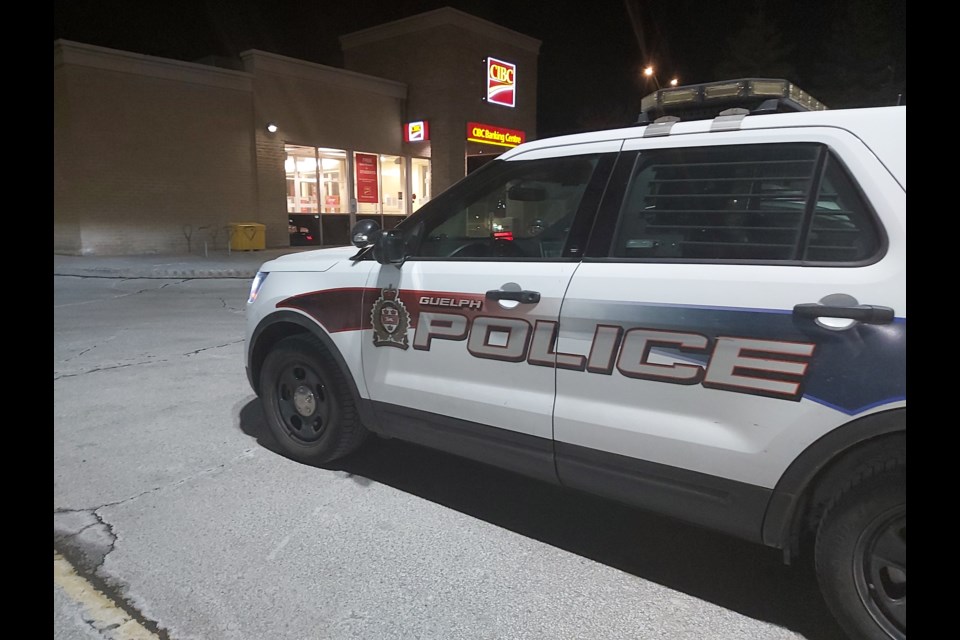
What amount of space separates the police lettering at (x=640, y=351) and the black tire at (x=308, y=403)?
0.78 meters

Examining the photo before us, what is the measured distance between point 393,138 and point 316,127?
320 cm

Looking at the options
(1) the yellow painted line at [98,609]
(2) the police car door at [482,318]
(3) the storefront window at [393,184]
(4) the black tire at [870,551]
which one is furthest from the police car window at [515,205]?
(3) the storefront window at [393,184]

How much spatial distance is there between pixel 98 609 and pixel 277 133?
19662 mm

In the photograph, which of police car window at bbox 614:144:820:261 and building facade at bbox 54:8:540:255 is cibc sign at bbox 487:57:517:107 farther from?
police car window at bbox 614:144:820:261

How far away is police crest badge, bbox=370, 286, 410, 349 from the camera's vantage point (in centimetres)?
340

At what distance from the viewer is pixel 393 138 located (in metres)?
23.4

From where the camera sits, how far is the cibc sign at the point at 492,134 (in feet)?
Result: 76.7

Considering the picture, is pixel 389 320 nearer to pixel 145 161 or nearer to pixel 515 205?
pixel 515 205

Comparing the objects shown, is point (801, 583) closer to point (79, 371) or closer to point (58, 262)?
point (79, 371)

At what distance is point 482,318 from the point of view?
121 inches

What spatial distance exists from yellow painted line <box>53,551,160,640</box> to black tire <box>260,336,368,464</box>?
139 cm

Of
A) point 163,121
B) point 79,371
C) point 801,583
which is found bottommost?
point 801,583
